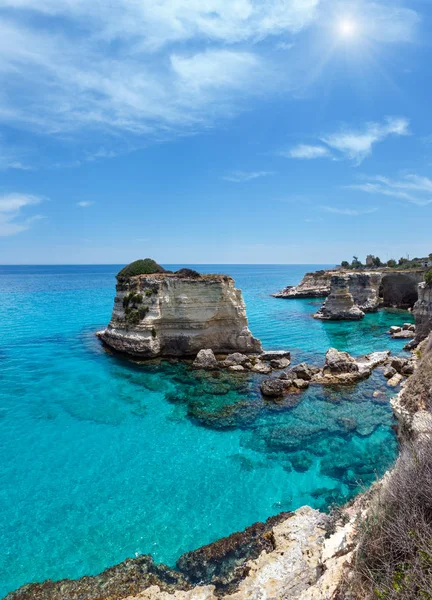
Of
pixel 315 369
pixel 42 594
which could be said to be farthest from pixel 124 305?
pixel 42 594

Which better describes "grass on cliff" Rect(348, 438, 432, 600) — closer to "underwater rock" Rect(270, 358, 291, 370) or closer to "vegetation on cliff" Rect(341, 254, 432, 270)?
"underwater rock" Rect(270, 358, 291, 370)

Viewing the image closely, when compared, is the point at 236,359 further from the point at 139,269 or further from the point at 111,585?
the point at 111,585

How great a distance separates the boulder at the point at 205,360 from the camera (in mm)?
25497

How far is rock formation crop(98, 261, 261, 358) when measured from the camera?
27.4 metres

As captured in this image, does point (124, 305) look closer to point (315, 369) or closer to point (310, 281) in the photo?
point (315, 369)

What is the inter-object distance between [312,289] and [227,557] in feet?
242

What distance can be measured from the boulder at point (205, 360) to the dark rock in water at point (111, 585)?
16.4 m

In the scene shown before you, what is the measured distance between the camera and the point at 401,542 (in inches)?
192

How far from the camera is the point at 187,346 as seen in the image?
2795 centimetres

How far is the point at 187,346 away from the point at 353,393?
13307 mm

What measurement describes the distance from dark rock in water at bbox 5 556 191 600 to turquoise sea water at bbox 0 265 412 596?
357mm

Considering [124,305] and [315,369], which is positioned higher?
[124,305]

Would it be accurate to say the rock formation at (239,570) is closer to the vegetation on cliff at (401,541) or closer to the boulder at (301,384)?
the vegetation on cliff at (401,541)

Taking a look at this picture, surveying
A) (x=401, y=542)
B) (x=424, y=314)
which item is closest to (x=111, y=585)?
(x=401, y=542)
